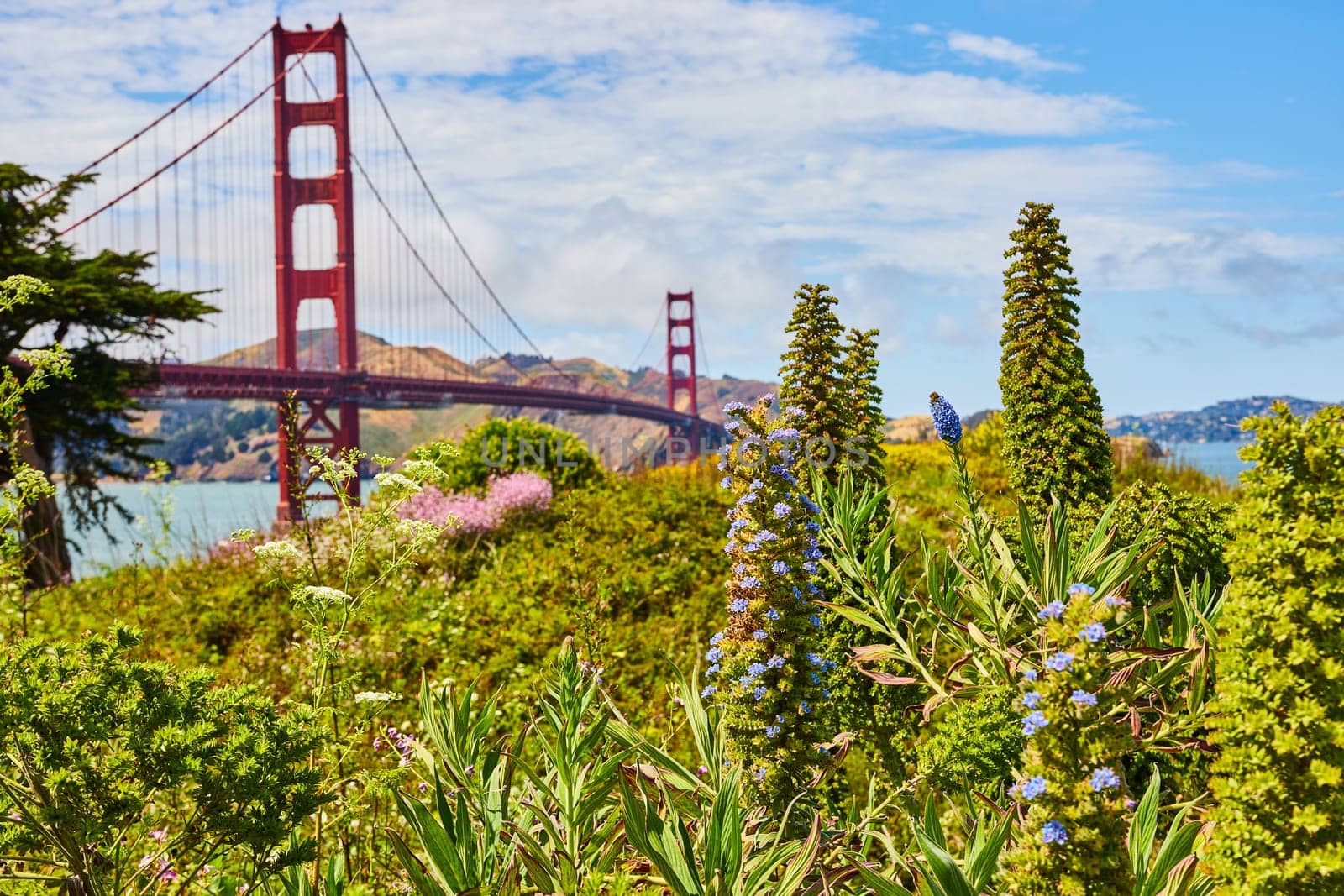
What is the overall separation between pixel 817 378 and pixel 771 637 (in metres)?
1.19

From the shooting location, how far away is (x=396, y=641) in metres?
7.07

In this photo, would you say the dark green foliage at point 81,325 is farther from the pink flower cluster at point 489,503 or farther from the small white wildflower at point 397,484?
the small white wildflower at point 397,484

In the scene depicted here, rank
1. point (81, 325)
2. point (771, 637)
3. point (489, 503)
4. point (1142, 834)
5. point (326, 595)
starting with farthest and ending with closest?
point (81, 325) < point (489, 503) < point (326, 595) < point (771, 637) < point (1142, 834)

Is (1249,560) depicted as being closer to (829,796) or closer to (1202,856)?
(1202,856)

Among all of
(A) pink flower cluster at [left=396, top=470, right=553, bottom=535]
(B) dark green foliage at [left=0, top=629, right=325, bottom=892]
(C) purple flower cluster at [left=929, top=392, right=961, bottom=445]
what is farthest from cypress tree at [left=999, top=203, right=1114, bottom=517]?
(A) pink flower cluster at [left=396, top=470, right=553, bottom=535]

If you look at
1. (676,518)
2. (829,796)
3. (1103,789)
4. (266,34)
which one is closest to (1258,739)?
(1103,789)

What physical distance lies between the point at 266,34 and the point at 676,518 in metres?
32.9

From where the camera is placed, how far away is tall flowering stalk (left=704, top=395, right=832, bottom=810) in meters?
2.37

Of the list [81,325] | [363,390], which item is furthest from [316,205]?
Result: [81,325]

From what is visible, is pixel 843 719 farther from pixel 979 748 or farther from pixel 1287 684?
pixel 1287 684

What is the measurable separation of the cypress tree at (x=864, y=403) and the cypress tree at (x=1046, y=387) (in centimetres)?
73

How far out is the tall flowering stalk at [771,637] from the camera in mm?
2371

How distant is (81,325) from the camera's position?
15.6 meters

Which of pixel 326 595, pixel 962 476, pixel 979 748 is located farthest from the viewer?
pixel 326 595
